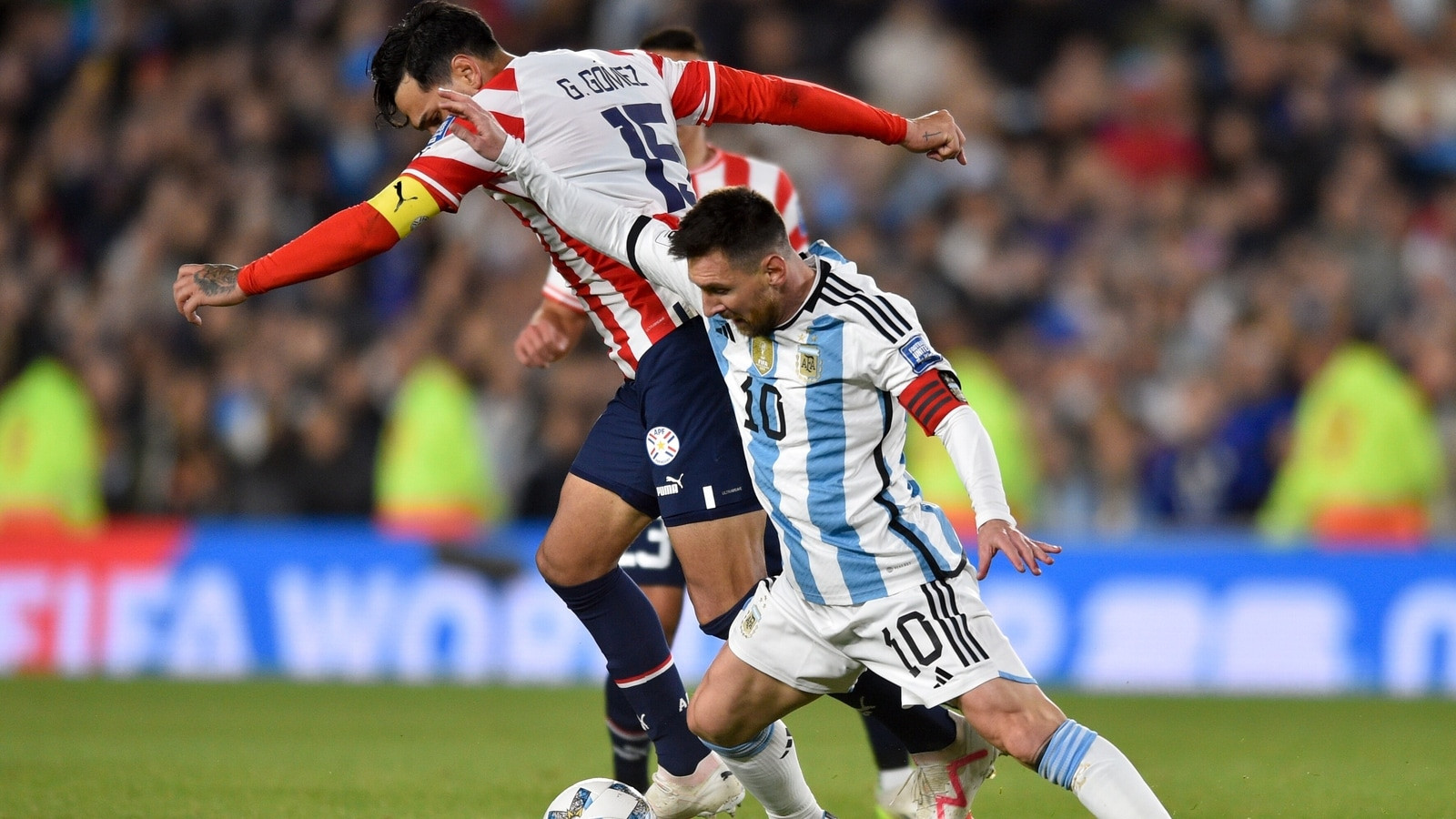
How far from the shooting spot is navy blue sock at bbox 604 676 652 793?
19.2ft

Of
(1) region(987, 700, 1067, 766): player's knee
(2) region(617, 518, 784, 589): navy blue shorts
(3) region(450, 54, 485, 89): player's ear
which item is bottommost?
(1) region(987, 700, 1067, 766): player's knee

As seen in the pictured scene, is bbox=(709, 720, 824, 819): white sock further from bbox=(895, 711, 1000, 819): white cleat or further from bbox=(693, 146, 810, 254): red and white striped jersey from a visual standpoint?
bbox=(693, 146, 810, 254): red and white striped jersey

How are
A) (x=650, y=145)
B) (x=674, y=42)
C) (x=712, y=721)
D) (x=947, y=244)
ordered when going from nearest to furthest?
1. (x=712, y=721)
2. (x=650, y=145)
3. (x=674, y=42)
4. (x=947, y=244)

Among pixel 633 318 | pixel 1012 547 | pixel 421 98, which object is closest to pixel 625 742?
pixel 633 318

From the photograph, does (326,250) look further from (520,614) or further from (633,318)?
(520,614)

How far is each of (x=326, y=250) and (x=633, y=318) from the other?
0.91 m

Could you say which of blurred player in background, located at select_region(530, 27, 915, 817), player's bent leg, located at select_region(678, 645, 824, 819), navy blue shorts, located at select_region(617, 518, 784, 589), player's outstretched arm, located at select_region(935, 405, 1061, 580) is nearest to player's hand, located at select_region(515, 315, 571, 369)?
blurred player in background, located at select_region(530, 27, 915, 817)

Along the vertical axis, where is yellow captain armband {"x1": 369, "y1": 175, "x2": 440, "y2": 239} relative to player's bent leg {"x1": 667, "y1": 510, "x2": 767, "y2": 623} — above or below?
above

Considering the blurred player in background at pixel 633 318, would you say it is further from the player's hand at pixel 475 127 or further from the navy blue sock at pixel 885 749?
the navy blue sock at pixel 885 749

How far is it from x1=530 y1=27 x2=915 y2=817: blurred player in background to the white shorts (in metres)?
0.93

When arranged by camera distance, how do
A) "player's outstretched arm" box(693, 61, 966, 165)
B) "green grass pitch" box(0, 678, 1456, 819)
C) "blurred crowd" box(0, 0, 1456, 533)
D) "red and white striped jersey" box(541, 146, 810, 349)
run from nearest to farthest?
"player's outstretched arm" box(693, 61, 966, 165) < "green grass pitch" box(0, 678, 1456, 819) < "red and white striped jersey" box(541, 146, 810, 349) < "blurred crowd" box(0, 0, 1456, 533)

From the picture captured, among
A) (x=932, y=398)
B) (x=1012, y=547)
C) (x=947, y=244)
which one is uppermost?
(x=947, y=244)

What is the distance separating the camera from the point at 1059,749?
13.7ft

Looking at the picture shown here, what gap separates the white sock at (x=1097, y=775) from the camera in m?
4.06
